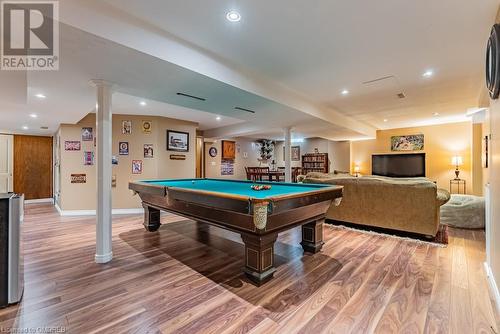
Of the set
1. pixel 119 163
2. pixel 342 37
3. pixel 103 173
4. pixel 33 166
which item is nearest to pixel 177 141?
pixel 119 163

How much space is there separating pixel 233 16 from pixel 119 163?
4.79 metres

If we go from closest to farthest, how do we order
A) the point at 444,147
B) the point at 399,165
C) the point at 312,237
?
the point at 312,237
the point at 444,147
the point at 399,165

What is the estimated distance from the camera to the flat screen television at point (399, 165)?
7344mm

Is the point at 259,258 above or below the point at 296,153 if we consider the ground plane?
below

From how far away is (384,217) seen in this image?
151 inches

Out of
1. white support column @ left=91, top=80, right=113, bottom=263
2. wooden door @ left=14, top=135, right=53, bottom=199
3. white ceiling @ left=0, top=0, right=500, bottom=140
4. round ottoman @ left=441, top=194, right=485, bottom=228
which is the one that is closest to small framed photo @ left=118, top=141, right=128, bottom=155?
white ceiling @ left=0, top=0, right=500, bottom=140

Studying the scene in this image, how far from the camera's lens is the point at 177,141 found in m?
6.18

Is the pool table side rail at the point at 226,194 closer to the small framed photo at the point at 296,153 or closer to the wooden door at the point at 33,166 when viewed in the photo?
the wooden door at the point at 33,166

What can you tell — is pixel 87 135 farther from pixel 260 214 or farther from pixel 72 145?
pixel 260 214

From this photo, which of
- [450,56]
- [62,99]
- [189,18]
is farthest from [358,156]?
[62,99]

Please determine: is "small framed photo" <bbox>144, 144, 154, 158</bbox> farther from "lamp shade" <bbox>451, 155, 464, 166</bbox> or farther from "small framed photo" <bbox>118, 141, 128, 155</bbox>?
"lamp shade" <bbox>451, 155, 464, 166</bbox>

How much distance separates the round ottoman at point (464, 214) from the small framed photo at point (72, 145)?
26.3 ft

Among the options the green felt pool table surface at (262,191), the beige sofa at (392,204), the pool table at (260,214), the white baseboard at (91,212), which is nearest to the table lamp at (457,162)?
the beige sofa at (392,204)

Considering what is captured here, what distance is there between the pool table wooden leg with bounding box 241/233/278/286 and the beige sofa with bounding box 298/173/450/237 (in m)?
2.43
